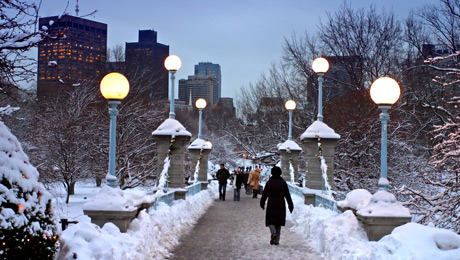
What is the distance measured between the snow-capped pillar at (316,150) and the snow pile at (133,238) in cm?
436

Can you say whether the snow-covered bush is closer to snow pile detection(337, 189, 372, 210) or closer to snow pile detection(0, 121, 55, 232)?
snow pile detection(0, 121, 55, 232)

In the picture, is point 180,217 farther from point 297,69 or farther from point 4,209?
point 297,69

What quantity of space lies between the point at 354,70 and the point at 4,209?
2954 centimetres

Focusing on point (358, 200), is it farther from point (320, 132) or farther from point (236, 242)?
point (320, 132)

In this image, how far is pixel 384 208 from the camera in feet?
25.4

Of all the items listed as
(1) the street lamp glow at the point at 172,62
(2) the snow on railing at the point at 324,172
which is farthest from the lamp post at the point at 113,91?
(2) the snow on railing at the point at 324,172

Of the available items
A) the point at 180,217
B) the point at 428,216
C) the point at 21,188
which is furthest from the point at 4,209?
the point at 428,216

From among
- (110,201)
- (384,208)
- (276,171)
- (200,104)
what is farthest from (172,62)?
(200,104)

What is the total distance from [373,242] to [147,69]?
31.8 meters

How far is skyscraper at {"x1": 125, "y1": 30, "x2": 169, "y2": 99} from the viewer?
36.1m

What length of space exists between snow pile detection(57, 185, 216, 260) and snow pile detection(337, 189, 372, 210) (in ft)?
11.8

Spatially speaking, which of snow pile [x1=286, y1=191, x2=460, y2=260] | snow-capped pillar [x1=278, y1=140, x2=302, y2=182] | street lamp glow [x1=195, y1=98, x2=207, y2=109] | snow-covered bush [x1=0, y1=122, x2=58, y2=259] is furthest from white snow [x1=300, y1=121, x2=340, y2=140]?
street lamp glow [x1=195, y1=98, x2=207, y2=109]

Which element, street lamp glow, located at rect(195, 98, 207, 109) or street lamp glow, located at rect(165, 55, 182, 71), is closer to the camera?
street lamp glow, located at rect(165, 55, 182, 71)

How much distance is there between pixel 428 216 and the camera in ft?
45.8
